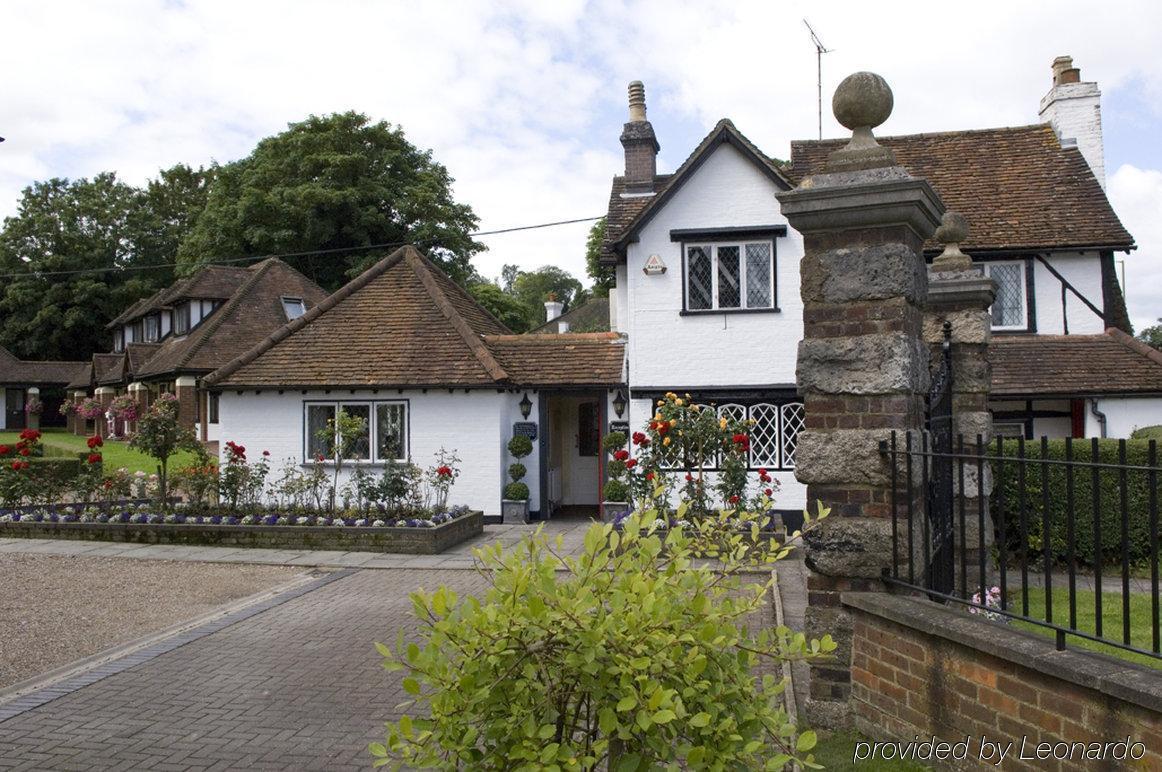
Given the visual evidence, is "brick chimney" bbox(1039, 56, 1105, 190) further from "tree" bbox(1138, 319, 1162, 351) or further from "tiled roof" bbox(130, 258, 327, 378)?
"tree" bbox(1138, 319, 1162, 351)

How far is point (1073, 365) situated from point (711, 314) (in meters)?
6.65

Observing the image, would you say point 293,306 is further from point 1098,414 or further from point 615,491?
point 1098,414

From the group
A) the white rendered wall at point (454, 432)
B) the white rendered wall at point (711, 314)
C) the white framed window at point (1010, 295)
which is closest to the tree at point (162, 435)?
the white rendered wall at point (454, 432)

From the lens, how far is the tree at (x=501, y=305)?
3903cm

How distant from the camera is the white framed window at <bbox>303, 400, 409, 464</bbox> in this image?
1639cm

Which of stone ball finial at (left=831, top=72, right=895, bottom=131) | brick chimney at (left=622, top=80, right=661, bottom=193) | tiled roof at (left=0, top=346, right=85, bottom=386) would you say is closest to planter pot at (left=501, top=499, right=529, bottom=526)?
brick chimney at (left=622, top=80, right=661, bottom=193)

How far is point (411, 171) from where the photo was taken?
37.4m

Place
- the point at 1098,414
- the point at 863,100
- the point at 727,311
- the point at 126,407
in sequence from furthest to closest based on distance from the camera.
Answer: the point at 126,407 → the point at 727,311 → the point at 1098,414 → the point at 863,100

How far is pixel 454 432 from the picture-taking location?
53.3ft

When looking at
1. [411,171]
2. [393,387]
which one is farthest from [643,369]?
[411,171]

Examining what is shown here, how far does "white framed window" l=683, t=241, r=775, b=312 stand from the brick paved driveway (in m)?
9.42

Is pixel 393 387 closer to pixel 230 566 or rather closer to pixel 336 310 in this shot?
pixel 336 310

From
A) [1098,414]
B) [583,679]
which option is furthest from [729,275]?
[583,679]

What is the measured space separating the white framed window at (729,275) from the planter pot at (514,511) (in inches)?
193
